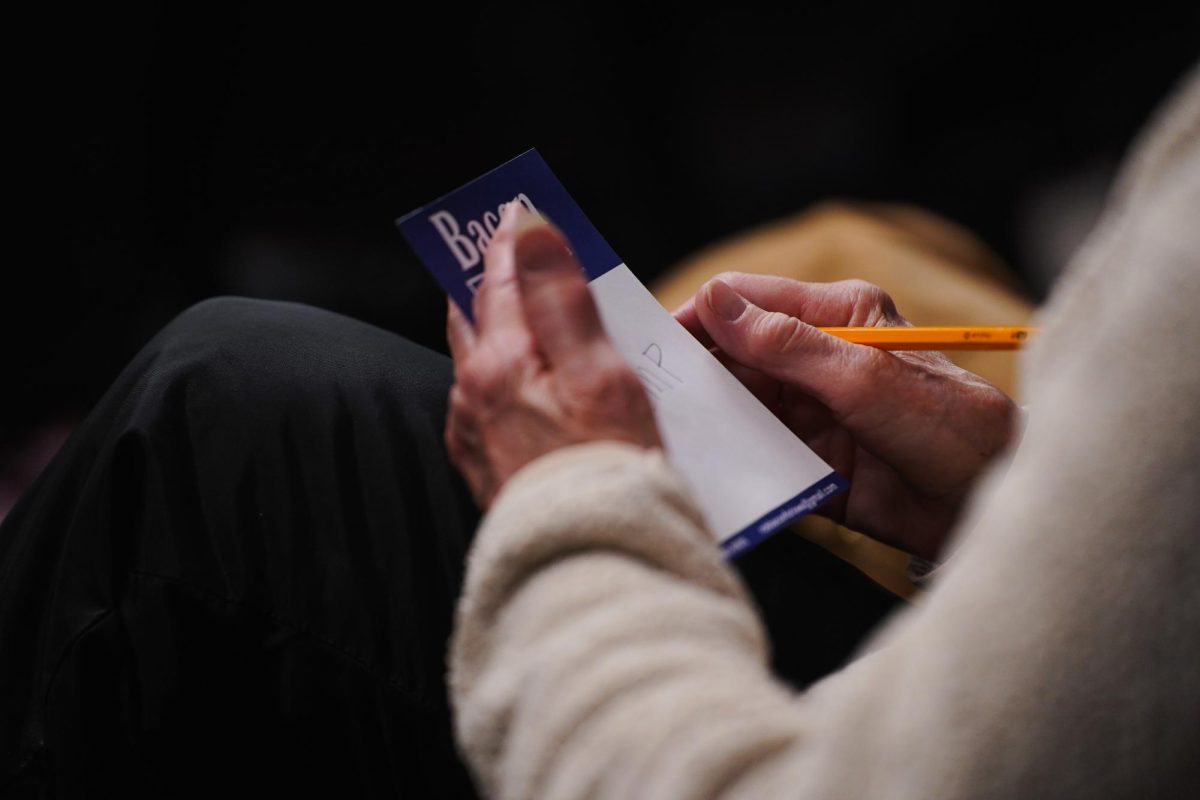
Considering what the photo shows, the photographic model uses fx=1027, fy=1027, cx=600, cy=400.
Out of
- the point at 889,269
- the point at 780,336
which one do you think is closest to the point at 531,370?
the point at 780,336

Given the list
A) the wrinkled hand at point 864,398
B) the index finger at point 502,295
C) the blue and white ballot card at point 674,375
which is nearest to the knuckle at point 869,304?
the wrinkled hand at point 864,398

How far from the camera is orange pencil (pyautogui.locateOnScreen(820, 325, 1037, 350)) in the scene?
48 centimetres

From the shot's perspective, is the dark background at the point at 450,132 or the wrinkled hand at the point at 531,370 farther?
the dark background at the point at 450,132

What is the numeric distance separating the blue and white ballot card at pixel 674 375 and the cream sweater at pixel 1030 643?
14 centimetres

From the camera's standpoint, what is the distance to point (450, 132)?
3.39 ft

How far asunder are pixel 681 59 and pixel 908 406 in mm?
729

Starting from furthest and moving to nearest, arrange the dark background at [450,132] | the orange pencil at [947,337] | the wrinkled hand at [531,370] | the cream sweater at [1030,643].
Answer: the dark background at [450,132]
the orange pencil at [947,337]
the wrinkled hand at [531,370]
the cream sweater at [1030,643]

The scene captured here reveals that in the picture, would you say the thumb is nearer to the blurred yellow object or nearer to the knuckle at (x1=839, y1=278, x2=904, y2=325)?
the knuckle at (x1=839, y1=278, x2=904, y2=325)

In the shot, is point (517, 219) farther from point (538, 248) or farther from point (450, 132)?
point (450, 132)

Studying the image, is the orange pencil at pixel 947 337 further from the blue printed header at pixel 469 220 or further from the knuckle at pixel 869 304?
the blue printed header at pixel 469 220

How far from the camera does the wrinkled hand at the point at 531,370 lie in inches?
14.4

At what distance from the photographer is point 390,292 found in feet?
3.44

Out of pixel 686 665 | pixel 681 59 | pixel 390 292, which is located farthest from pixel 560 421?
pixel 681 59

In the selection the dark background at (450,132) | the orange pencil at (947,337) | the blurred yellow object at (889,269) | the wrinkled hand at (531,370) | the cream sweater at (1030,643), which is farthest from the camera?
the dark background at (450,132)
